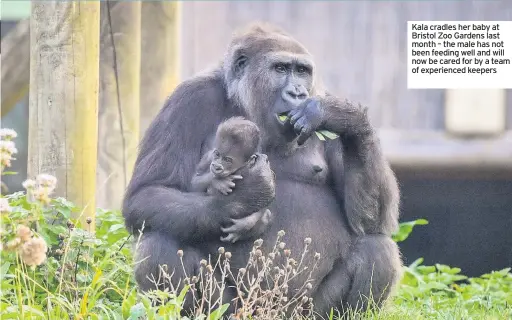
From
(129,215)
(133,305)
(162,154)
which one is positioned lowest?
(133,305)

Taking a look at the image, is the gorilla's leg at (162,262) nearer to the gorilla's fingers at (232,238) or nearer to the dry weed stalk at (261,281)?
the dry weed stalk at (261,281)

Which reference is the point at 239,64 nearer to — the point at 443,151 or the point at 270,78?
the point at 270,78

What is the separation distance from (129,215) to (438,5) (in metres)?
3.88

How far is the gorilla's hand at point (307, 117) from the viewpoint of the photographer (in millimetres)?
4633

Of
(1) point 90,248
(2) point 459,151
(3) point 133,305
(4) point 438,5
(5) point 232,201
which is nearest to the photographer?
(3) point 133,305

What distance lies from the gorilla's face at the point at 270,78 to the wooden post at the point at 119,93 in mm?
2298

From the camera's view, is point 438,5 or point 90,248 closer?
point 90,248

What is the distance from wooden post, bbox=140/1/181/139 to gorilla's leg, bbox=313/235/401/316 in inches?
133

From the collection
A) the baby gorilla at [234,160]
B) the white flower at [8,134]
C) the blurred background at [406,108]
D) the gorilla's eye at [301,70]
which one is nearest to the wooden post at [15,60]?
the blurred background at [406,108]

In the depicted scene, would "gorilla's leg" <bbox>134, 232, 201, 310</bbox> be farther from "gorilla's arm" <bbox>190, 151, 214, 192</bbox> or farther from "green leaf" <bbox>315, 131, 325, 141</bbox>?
"green leaf" <bbox>315, 131, 325, 141</bbox>

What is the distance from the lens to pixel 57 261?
193 inches

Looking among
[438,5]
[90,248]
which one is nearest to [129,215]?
[90,248]

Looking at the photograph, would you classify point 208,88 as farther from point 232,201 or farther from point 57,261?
point 57,261

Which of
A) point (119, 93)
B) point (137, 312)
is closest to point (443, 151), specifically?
point (119, 93)
